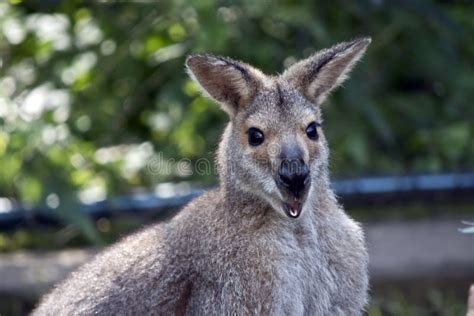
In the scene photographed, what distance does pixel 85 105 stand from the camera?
27.0ft

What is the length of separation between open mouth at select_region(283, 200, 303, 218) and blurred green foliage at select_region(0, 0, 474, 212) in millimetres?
2456

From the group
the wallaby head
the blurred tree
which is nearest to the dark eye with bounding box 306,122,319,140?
the wallaby head

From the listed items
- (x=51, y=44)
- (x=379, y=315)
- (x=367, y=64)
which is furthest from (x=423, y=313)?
(x=51, y=44)

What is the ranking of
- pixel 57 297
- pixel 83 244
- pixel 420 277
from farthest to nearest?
pixel 83 244
pixel 420 277
pixel 57 297

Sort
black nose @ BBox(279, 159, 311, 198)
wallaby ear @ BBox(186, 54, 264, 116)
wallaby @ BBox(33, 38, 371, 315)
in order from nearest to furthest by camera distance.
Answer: black nose @ BBox(279, 159, 311, 198)
wallaby @ BBox(33, 38, 371, 315)
wallaby ear @ BBox(186, 54, 264, 116)

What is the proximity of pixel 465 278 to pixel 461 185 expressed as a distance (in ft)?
2.11

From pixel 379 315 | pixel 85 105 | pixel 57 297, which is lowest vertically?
pixel 379 315

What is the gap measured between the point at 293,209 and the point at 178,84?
9.67 feet

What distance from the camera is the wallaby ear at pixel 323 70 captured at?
222 inches

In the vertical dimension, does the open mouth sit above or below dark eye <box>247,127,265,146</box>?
below

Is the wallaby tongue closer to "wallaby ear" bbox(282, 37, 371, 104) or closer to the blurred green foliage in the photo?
"wallaby ear" bbox(282, 37, 371, 104)

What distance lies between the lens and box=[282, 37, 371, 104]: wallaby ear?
18.5 feet

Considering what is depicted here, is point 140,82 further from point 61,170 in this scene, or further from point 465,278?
point 465,278

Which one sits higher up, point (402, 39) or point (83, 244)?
point (402, 39)
